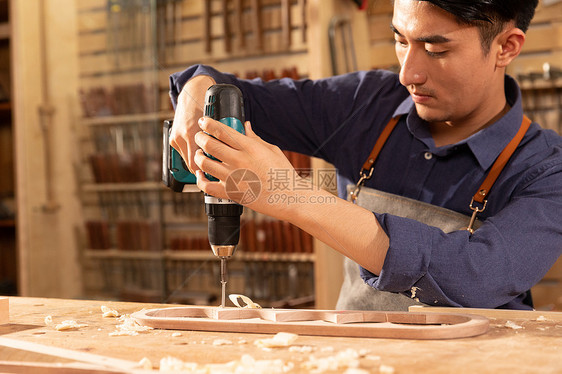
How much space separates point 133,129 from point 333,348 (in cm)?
288

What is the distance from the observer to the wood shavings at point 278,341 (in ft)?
2.70

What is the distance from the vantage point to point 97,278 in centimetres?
342

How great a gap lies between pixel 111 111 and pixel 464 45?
264 centimetres

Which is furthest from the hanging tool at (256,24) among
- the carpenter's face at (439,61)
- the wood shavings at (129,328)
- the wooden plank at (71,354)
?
the wooden plank at (71,354)

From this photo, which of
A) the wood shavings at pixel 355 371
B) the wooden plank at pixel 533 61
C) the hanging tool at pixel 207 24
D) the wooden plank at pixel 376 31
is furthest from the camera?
the hanging tool at pixel 207 24

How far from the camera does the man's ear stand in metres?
1.23

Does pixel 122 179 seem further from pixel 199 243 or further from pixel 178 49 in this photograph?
pixel 178 49

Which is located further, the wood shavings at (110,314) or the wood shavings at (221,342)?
the wood shavings at (110,314)

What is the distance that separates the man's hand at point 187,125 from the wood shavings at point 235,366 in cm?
44

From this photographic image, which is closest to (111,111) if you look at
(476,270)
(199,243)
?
(199,243)

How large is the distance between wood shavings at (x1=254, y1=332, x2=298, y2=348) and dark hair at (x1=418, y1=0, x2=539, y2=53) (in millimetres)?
732

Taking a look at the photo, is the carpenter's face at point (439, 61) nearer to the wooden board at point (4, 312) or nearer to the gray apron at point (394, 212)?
the gray apron at point (394, 212)

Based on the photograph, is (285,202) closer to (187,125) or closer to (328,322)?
(328,322)

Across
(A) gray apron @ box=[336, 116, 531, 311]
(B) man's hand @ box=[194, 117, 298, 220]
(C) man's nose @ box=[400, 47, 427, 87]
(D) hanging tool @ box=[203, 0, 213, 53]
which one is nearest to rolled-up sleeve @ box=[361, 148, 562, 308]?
(A) gray apron @ box=[336, 116, 531, 311]
